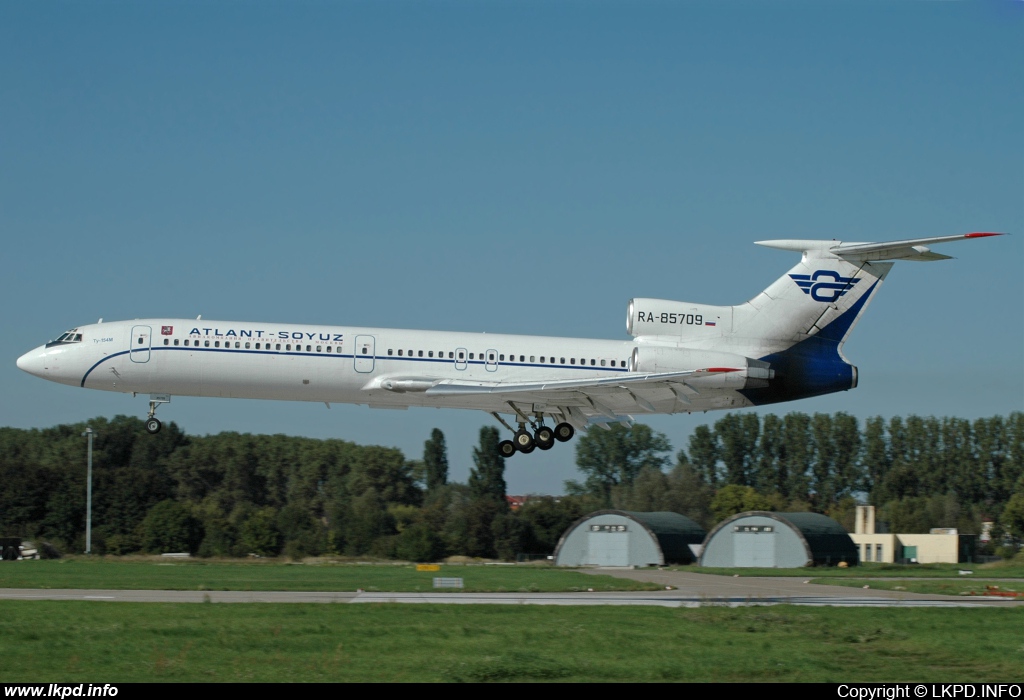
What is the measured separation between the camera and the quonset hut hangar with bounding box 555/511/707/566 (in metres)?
60.9

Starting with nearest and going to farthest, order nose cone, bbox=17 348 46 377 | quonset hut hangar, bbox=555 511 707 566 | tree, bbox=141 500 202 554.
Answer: nose cone, bbox=17 348 46 377 → quonset hut hangar, bbox=555 511 707 566 → tree, bbox=141 500 202 554

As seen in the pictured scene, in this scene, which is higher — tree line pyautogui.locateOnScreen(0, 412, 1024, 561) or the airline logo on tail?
the airline logo on tail

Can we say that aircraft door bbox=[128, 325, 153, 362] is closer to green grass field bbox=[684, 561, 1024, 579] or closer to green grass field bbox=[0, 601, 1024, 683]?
green grass field bbox=[0, 601, 1024, 683]

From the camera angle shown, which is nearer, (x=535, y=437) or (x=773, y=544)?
(x=535, y=437)

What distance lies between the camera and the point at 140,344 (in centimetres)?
3078

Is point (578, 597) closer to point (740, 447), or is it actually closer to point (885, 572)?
point (885, 572)

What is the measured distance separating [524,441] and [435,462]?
62.7 m

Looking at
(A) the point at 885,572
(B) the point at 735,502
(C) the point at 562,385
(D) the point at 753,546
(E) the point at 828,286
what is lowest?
(A) the point at 885,572

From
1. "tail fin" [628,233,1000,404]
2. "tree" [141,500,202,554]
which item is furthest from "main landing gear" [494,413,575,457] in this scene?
"tree" [141,500,202,554]

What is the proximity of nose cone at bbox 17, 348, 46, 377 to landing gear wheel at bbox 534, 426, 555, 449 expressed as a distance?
46.3 ft

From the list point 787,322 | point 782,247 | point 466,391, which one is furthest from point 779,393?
point 466,391

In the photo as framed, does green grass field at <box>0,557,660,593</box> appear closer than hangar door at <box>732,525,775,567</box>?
Yes

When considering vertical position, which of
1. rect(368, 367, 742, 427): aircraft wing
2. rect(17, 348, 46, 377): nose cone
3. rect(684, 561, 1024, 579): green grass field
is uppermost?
rect(17, 348, 46, 377): nose cone

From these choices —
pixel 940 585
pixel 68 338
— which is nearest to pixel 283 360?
pixel 68 338
